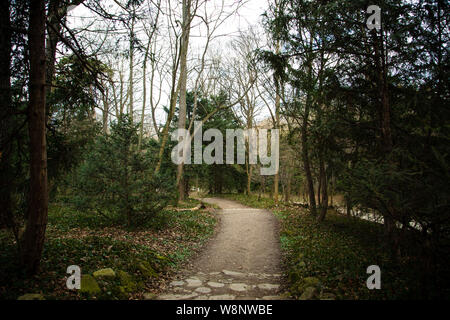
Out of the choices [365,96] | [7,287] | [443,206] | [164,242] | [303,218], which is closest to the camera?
→ [443,206]

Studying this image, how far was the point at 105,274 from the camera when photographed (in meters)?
4.25

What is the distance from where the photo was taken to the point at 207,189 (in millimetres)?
30078

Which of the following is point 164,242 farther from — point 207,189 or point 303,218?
point 207,189

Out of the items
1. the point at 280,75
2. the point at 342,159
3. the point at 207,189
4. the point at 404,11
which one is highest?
the point at 404,11

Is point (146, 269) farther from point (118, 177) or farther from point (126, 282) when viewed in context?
point (118, 177)

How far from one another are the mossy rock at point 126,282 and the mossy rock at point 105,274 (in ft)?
0.38

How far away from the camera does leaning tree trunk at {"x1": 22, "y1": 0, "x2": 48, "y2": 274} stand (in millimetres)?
3852

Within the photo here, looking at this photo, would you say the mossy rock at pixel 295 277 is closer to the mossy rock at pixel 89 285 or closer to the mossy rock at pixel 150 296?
the mossy rock at pixel 150 296

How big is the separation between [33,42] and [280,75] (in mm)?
5714

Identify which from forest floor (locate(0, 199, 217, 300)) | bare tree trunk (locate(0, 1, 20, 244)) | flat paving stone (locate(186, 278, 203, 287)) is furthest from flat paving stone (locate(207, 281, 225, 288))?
bare tree trunk (locate(0, 1, 20, 244))

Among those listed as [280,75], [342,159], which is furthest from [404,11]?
[342,159]

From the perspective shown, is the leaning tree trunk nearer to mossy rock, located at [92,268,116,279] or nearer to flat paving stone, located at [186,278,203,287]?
mossy rock, located at [92,268,116,279]

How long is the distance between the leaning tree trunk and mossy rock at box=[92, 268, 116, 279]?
0.89 m

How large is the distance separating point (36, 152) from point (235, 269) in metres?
4.63
